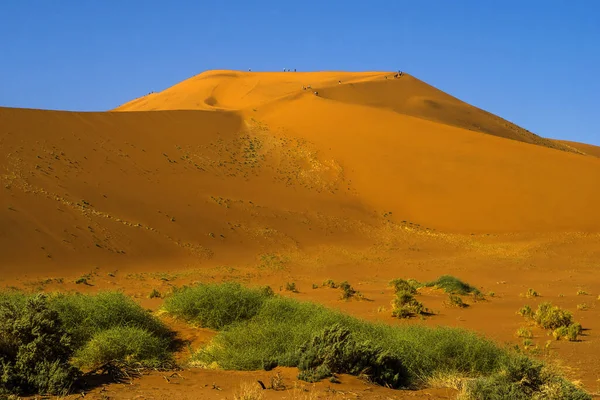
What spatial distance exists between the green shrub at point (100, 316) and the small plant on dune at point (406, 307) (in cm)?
619

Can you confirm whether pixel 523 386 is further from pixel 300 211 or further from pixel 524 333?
pixel 300 211

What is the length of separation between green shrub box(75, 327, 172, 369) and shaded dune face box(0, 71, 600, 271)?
14.3 meters

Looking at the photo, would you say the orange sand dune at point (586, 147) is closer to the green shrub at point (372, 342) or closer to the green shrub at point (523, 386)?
the green shrub at point (372, 342)

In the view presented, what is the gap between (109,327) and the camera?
34.3ft

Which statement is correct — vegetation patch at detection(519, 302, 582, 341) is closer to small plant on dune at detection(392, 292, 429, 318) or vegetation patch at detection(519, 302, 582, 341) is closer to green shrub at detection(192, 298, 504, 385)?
small plant on dune at detection(392, 292, 429, 318)

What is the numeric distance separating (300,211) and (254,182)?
4.38 meters

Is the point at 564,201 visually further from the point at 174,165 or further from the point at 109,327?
the point at 109,327

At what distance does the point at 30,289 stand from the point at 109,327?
9.77 meters

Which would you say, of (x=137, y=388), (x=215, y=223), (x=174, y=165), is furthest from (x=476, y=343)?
(x=174, y=165)

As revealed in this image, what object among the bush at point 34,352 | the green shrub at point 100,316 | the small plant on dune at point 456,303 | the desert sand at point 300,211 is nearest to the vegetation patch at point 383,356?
the desert sand at point 300,211

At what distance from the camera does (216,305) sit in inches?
475

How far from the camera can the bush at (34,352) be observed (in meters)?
6.73

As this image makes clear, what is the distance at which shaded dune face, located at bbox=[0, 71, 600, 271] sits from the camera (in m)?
26.8

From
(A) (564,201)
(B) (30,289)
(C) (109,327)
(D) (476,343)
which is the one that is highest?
(A) (564,201)
